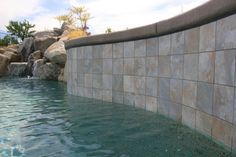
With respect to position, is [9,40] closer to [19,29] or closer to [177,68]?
[19,29]

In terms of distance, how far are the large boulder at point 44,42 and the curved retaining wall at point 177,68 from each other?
14.3m

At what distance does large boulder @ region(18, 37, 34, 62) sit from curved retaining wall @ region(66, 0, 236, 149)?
17647 millimetres

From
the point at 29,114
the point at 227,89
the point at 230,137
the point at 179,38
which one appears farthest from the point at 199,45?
the point at 29,114

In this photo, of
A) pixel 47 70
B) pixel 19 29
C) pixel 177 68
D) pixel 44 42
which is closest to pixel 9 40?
pixel 19 29

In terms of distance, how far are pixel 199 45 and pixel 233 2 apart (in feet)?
4.04

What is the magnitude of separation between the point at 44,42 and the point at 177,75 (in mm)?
19733

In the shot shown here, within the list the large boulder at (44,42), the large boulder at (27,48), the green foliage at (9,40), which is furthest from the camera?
the green foliage at (9,40)

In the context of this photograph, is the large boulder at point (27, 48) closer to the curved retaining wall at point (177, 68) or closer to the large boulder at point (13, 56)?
the large boulder at point (13, 56)

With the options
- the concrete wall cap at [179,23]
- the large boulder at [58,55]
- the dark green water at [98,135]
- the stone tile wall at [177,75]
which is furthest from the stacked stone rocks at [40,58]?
the dark green water at [98,135]

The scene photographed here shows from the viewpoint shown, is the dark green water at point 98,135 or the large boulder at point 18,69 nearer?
the dark green water at point 98,135

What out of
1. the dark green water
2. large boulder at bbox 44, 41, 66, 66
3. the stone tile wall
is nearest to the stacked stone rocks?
large boulder at bbox 44, 41, 66, 66

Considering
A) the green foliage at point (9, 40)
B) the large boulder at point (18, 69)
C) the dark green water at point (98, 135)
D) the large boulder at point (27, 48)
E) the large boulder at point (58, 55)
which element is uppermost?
the green foliage at point (9, 40)

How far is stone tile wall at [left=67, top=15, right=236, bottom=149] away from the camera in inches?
152

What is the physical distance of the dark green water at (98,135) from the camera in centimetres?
403
